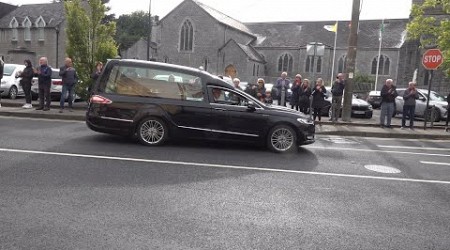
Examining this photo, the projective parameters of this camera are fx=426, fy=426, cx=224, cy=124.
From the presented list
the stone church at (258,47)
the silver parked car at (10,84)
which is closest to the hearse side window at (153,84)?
the silver parked car at (10,84)

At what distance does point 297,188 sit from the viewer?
640cm

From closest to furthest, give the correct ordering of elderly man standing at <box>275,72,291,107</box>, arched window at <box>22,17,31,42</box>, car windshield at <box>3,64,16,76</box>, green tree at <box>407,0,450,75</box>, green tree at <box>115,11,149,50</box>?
elderly man standing at <box>275,72,291,107</box> → green tree at <box>407,0,450,75</box> → car windshield at <box>3,64,16,76</box> → arched window at <box>22,17,31,42</box> → green tree at <box>115,11,149,50</box>

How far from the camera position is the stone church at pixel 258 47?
58.3 m

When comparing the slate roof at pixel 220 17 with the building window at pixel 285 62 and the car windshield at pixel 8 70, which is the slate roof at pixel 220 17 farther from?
the car windshield at pixel 8 70

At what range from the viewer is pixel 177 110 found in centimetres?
935

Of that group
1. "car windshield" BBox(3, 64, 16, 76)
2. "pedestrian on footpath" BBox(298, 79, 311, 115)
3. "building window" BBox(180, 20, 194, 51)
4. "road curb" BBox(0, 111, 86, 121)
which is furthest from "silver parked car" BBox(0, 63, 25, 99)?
"building window" BBox(180, 20, 194, 51)

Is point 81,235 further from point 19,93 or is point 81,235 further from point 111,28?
point 19,93

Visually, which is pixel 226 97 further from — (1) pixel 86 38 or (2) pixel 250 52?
(2) pixel 250 52

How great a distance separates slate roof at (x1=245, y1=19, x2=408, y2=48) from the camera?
60469 mm

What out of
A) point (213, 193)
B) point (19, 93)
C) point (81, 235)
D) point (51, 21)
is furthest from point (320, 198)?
point (51, 21)

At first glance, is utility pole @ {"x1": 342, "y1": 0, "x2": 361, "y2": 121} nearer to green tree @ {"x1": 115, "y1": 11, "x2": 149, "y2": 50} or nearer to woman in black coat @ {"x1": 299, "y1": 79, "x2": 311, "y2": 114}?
woman in black coat @ {"x1": 299, "y1": 79, "x2": 311, "y2": 114}

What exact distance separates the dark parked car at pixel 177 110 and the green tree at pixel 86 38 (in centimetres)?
653

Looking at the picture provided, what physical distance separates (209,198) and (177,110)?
13.2 ft

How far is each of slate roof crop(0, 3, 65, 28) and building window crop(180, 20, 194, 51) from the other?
1623 centimetres
